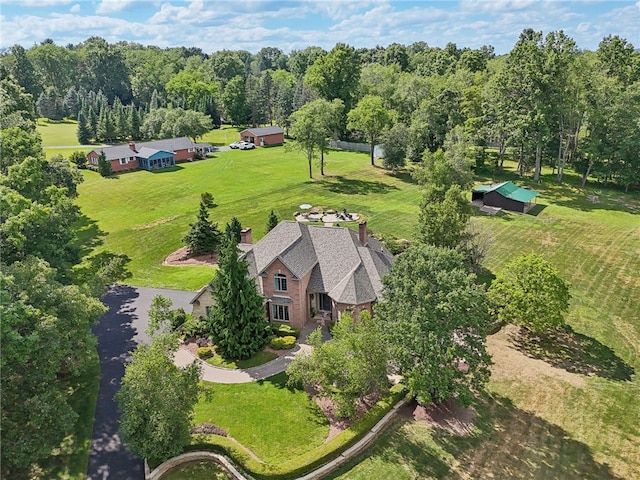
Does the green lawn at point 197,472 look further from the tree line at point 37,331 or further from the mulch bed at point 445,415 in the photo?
the mulch bed at point 445,415

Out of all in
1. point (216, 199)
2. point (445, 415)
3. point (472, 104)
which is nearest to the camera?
point (445, 415)

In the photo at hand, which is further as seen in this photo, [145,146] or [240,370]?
[145,146]

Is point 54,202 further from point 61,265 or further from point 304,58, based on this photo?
point 304,58

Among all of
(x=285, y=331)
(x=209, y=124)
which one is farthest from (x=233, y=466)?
(x=209, y=124)

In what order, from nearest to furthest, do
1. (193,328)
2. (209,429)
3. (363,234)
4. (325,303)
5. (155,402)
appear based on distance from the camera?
(155,402) → (209,429) → (193,328) → (325,303) → (363,234)

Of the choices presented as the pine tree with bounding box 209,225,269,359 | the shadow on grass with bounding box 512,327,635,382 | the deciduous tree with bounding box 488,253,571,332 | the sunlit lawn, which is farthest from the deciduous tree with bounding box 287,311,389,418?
the shadow on grass with bounding box 512,327,635,382

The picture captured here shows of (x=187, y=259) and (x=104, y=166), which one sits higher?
(x=104, y=166)

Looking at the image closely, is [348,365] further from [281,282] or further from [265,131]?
[265,131]
